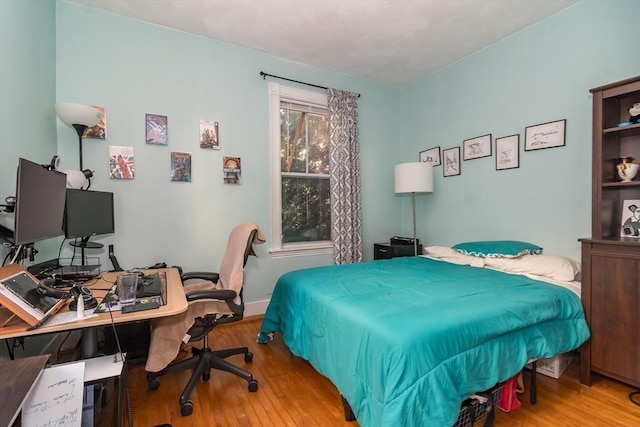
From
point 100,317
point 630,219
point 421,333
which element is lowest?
point 421,333

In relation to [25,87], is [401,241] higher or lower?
lower

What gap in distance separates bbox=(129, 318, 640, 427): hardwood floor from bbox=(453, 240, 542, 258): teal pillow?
88cm

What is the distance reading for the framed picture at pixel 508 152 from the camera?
2.91m

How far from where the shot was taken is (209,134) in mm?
3021

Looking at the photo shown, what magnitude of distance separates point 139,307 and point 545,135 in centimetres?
328

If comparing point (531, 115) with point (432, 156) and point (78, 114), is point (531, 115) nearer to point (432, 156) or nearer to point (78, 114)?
point (432, 156)

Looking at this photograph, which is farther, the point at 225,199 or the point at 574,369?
the point at 225,199

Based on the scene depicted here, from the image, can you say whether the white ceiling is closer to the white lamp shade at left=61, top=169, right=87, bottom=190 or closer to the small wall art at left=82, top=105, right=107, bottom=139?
the small wall art at left=82, top=105, right=107, bottom=139

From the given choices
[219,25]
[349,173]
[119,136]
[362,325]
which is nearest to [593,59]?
[349,173]

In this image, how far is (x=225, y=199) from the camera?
311cm

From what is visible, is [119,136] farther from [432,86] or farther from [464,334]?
[432,86]

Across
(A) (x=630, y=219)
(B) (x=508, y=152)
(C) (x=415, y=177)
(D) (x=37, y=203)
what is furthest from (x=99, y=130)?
(A) (x=630, y=219)

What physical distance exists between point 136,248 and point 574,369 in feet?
11.9

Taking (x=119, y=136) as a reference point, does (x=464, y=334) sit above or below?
below
